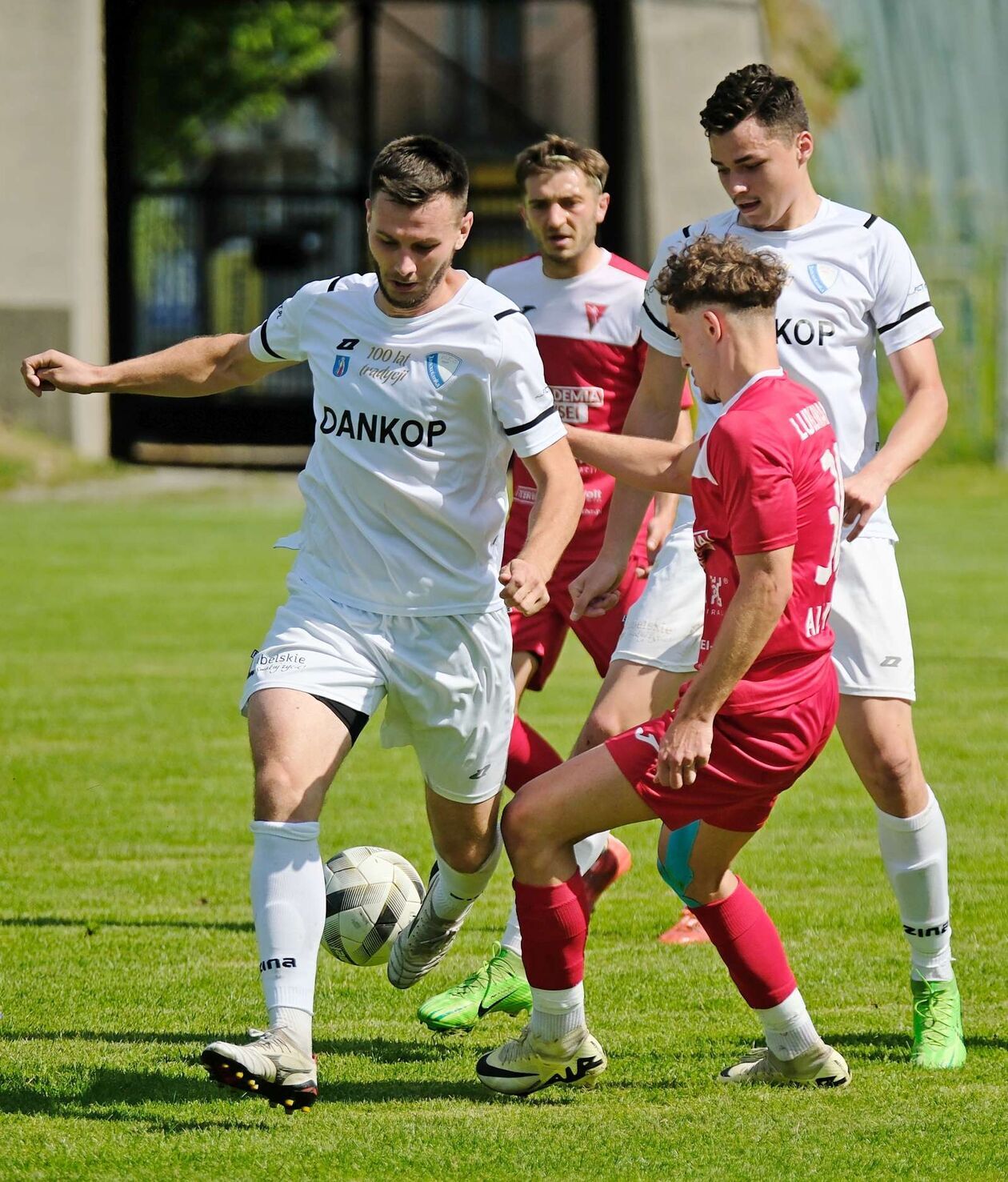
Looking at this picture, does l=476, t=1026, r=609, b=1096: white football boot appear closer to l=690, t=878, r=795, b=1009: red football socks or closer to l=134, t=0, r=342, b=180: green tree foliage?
l=690, t=878, r=795, b=1009: red football socks

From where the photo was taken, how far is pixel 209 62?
Result: 32.2 meters

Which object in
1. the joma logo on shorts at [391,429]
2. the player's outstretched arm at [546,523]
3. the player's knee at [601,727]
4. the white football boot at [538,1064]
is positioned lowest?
the white football boot at [538,1064]

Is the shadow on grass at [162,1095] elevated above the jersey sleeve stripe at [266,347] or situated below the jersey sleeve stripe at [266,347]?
below

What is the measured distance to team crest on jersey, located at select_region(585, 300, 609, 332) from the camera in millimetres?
A: 6941

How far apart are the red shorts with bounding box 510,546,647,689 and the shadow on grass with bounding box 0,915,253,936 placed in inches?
53.5

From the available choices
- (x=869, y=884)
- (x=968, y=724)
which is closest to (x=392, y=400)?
(x=869, y=884)

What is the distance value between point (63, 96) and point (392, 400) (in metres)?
21.5

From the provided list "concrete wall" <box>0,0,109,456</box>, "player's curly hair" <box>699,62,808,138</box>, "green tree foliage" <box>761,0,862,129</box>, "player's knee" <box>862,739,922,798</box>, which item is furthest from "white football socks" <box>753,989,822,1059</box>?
"green tree foliage" <box>761,0,862,129</box>

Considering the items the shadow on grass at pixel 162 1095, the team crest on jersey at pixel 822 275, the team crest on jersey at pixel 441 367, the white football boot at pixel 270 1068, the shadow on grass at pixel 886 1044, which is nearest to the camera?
the white football boot at pixel 270 1068

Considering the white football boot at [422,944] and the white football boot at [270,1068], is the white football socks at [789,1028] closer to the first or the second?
the white football boot at [422,944]

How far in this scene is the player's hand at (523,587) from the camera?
4738mm

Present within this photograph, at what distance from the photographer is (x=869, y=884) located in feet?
24.4

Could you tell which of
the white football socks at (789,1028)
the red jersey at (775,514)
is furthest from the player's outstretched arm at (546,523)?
the white football socks at (789,1028)

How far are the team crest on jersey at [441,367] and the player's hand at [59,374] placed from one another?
3.16 ft
